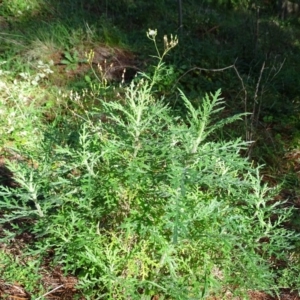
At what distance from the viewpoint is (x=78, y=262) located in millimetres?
2221

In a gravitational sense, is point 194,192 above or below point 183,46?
above

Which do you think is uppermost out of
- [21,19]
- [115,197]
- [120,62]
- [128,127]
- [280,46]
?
[128,127]

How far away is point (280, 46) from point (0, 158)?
18.6 feet

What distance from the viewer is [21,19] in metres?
6.28

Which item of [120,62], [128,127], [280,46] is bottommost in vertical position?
[280,46]

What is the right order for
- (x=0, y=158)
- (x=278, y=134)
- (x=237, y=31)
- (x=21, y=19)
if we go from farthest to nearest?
(x=237, y=31)
(x=21, y=19)
(x=278, y=134)
(x=0, y=158)

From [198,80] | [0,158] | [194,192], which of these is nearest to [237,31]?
[198,80]

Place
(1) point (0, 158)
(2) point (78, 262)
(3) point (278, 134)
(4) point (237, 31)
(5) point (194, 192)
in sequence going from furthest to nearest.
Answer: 1. (4) point (237, 31)
2. (3) point (278, 134)
3. (1) point (0, 158)
4. (5) point (194, 192)
5. (2) point (78, 262)

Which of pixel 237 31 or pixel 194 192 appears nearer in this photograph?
pixel 194 192

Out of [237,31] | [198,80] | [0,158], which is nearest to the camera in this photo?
[0,158]

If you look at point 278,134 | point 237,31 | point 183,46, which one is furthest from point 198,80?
point 237,31

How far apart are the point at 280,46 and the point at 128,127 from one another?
639 cm

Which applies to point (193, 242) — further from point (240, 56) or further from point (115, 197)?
point (240, 56)

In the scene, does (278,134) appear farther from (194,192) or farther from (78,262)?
(78,262)
